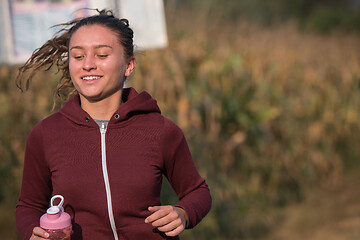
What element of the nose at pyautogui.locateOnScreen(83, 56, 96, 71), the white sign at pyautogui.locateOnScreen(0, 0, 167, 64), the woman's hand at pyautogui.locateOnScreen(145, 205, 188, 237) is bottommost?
the woman's hand at pyautogui.locateOnScreen(145, 205, 188, 237)

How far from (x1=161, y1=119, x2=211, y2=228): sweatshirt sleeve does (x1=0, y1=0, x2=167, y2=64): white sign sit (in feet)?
4.25

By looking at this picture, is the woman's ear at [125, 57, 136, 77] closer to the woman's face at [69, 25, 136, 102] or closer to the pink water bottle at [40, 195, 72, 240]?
the woman's face at [69, 25, 136, 102]

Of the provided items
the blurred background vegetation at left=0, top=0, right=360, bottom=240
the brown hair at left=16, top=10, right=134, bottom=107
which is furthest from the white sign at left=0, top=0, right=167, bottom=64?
the brown hair at left=16, top=10, right=134, bottom=107

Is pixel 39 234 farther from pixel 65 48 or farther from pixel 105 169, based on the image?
pixel 65 48

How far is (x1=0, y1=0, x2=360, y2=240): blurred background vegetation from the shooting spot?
4051mm

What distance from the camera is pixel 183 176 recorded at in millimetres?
1557

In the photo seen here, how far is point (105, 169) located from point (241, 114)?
3.75 meters

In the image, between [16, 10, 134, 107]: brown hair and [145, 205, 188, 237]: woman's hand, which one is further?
[16, 10, 134, 107]: brown hair

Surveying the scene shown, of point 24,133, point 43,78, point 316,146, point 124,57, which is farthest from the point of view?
point 316,146

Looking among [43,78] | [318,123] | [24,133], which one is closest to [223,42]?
[318,123]

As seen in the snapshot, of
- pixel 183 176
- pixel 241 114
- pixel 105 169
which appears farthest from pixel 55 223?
pixel 241 114

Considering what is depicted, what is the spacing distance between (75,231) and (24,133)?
8.43ft

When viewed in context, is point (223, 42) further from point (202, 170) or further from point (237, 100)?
point (202, 170)

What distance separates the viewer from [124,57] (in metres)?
1.53
